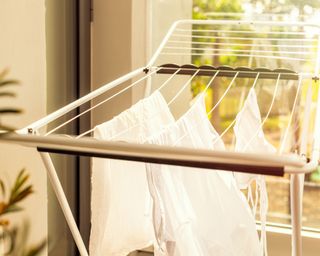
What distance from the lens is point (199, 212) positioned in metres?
1.15

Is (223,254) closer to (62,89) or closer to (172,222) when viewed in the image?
(172,222)

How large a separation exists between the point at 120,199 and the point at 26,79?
42 cm

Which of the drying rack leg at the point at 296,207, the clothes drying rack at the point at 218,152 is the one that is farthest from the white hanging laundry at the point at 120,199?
the drying rack leg at the point at 296,207

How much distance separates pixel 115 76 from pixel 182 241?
0.96m

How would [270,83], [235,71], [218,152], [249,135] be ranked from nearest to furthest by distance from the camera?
[218,152] → [249,135] → [235,71] → [270,83]

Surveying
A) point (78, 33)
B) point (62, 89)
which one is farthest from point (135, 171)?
point (78, 33)

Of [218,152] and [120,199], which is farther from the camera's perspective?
[120,199]

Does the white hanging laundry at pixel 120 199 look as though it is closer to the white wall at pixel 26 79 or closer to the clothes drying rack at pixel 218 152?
the clothes drying rack at pixel 218 152

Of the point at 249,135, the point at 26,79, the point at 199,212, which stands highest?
the point at 26,79

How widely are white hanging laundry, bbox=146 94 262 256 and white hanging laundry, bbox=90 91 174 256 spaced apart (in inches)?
5.7

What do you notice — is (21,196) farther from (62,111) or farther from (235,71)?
(235,71)

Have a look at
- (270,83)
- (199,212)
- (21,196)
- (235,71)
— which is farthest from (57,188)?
(270,83)

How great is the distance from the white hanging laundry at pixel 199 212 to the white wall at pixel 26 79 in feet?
1.43

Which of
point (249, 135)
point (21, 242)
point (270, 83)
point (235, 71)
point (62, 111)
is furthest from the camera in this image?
point (270, 83)
